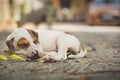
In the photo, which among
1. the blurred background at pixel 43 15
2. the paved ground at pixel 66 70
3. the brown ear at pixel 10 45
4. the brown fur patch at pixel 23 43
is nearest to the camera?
the paved ground at pixel 66 70

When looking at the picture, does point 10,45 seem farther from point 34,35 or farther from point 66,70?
point 66,70

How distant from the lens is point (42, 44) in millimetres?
6730

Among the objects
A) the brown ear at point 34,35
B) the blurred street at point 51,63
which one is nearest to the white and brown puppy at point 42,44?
the brown ear at point 34,35

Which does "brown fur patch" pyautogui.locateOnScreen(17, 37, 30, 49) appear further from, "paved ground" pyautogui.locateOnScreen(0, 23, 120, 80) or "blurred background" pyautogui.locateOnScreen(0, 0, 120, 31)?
"blurred background" pyautogui.locateOnScreen(0, 0, 120, 31)

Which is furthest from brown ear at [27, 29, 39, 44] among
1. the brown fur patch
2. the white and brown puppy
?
the brown fur patch

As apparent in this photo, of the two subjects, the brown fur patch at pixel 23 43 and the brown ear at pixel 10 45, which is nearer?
the brown fur patch at pixel 23 43

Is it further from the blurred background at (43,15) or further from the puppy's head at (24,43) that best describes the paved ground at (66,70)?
the blurred background at (43,15)

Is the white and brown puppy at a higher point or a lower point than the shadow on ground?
higher

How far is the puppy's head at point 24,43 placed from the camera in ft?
20.7

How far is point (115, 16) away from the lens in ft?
58.2

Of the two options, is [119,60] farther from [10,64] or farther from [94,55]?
[10,64]

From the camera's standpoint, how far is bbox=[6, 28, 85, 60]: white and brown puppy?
6.34 metres

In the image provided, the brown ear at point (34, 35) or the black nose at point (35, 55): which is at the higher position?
the brown ear at point (34, 35)

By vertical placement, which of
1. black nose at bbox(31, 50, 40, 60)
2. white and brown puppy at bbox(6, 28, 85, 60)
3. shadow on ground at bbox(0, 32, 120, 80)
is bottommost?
shadow on ground at bbox(0, 32, 120, 80)
